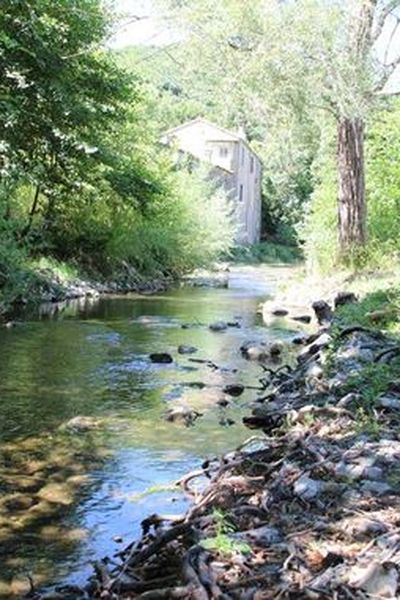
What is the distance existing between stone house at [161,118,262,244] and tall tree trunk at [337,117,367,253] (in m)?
41.9

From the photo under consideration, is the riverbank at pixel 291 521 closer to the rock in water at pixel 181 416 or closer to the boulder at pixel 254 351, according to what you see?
the rock in water at pixel 181 416

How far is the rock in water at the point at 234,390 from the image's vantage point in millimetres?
10157

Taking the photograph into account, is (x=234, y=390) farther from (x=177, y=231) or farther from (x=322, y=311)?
(x=177, y=231)

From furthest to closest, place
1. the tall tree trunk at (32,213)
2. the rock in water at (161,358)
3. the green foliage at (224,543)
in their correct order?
the tall tree trunk at (32,213)
the rock in water at (161,358)
the green foliage at (224,543)

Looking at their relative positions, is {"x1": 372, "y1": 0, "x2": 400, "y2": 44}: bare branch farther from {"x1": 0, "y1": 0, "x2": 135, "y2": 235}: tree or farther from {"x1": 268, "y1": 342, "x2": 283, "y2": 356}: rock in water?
{"x1": 268, "y1": 342, "x2": 283, "y2": 356}: rock in water

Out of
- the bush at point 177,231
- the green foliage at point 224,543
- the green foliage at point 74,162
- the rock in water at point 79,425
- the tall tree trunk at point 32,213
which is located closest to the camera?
the green foliage at point 224,543

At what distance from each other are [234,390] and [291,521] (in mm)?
5495

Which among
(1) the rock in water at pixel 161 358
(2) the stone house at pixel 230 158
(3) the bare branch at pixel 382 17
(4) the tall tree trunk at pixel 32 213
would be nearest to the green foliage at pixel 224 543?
(1) the rock in water at pixel 161 358

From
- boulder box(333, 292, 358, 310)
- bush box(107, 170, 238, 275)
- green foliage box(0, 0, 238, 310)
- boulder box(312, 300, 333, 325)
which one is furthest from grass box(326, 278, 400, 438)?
bush box(107, 170, 238, 275)

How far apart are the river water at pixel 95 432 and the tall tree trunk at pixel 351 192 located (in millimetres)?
4547

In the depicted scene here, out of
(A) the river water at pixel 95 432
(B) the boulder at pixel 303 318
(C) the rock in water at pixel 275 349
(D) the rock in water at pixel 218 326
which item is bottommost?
(A) the river water at pixel 95 432

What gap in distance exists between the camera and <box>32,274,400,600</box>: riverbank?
153 inches

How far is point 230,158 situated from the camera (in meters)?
64.7

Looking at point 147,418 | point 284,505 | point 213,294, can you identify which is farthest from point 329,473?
point 213,294
